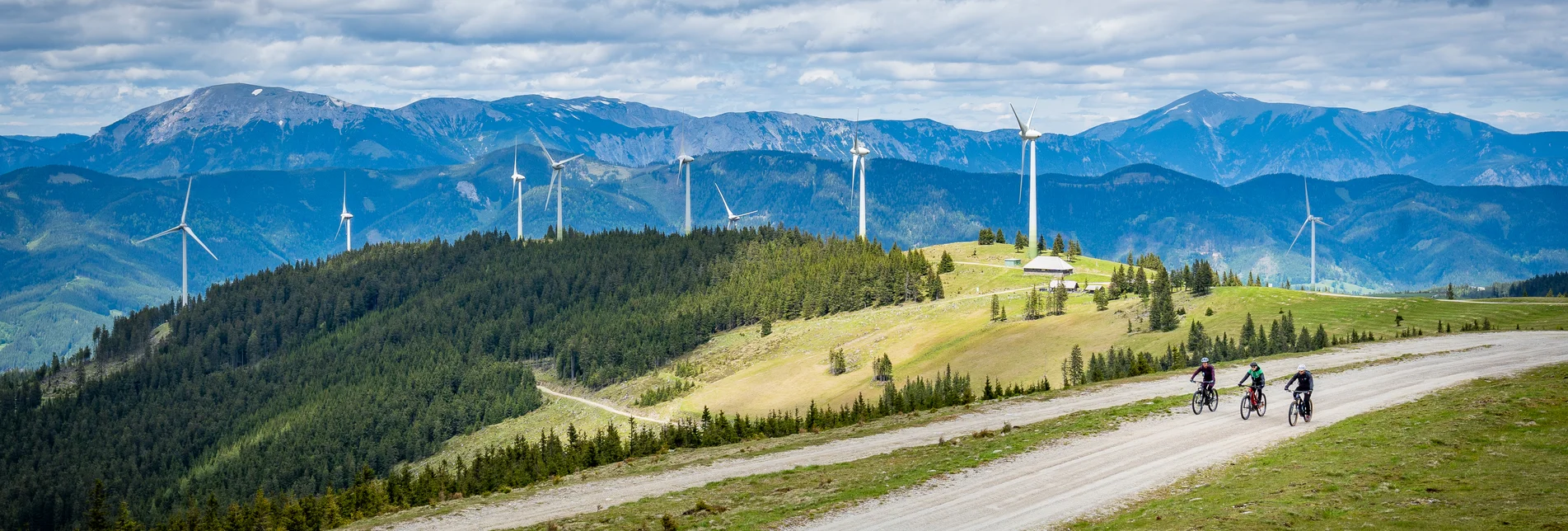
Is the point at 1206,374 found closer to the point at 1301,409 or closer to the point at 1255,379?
the point at 1255,379

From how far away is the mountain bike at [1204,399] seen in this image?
64706mm

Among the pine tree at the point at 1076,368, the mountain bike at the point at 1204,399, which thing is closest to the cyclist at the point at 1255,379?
the mountain bike at the point at 1204,399

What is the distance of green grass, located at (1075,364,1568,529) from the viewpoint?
38.4 metres

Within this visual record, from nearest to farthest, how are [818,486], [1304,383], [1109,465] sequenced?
[1109,465], [818,486], [1304,383]

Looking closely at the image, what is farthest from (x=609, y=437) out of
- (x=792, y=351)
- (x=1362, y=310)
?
(x=792, y=351)

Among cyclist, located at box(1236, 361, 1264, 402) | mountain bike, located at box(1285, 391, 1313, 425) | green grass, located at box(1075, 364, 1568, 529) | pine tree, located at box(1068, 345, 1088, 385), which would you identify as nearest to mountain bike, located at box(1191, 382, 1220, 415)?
cyclist, located at box(1236, 361, 1264, 402)

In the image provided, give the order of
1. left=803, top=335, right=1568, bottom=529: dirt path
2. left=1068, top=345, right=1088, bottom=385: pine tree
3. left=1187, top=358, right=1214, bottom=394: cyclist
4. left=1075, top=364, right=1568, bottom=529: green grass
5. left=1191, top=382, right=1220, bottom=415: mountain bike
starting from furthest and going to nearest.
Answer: left=1068, top=345, right=1088, bottom=385: pine tree
left=1191, top=382, right=1220, bottom=415: mountain bike
left=1187, top=358, right=1214, bottom=394: cyclist
left=803, top=335, right=1568, bottom=529: dirt path
left=1075, top=364, right=1568, bottom=529: green grass

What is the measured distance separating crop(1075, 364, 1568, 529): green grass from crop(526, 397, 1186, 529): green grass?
10.4m

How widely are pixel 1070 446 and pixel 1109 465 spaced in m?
5.15

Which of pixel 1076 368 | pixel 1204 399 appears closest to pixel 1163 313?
pixel 1076 368

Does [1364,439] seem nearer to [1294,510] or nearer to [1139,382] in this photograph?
[1294,510]

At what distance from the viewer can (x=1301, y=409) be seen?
193 feet

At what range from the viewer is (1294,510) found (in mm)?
40625

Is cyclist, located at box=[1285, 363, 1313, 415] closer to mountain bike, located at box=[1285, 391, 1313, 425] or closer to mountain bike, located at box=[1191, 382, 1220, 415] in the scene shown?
mountain bike, located at box=[1285, 391, 1313, 425]
